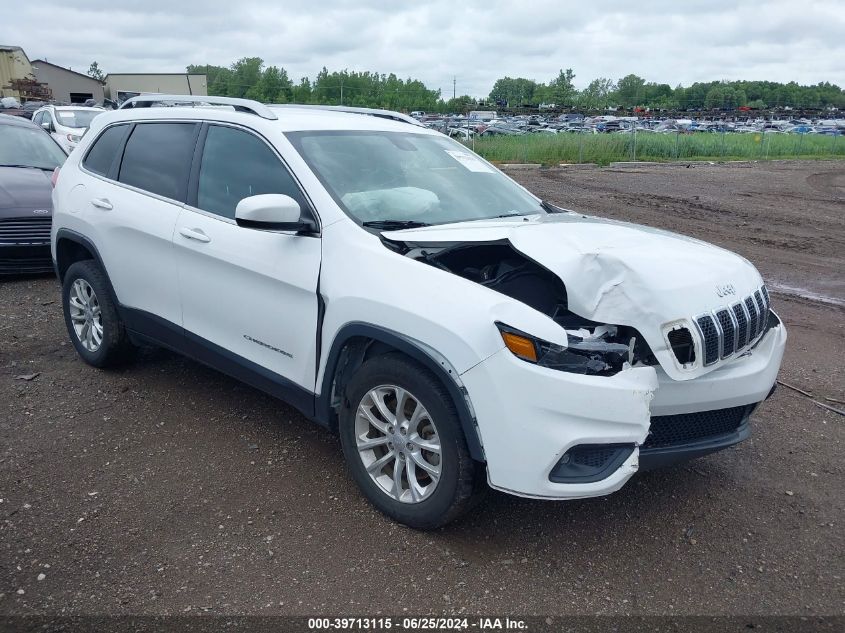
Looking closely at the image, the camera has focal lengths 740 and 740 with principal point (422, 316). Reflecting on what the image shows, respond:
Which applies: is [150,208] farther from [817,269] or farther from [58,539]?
[817,269]

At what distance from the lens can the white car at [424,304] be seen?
2988mm

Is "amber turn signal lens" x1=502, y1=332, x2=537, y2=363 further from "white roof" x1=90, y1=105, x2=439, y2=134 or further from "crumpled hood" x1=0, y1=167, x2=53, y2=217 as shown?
"crumpled hood" x1=0, y1=167, x2=53, y2=217

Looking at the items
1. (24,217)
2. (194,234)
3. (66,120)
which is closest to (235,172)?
(194,234)

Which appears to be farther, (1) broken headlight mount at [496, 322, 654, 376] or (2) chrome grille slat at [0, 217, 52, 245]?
(2) chrome grille slat at [0, 217, 52, 245]

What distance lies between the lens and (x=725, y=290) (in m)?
3.43

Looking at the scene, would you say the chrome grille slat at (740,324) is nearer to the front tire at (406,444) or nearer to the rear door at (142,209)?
the front tire at (406,444)

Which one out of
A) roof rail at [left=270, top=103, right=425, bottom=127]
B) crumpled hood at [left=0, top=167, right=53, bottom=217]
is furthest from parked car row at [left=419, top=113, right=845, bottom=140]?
roof rail at [left=270, top=103, right=425, bottom=127]

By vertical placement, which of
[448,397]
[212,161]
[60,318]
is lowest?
[60,318]

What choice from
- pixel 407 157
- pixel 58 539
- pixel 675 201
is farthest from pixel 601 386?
pixel 675 201

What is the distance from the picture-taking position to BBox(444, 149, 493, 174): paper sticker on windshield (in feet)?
15.4

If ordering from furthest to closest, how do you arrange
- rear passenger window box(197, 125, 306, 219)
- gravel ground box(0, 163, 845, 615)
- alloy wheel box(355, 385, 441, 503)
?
rear passenger window box(197, 125, 306, 219) < alloy wheel box(355, 385, 441, 503) < gravel ground box(0, 163, 845, 615)

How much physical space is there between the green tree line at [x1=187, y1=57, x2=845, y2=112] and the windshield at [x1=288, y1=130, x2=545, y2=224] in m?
41.3

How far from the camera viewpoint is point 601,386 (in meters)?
2.94

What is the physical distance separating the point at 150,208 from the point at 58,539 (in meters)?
2.10
